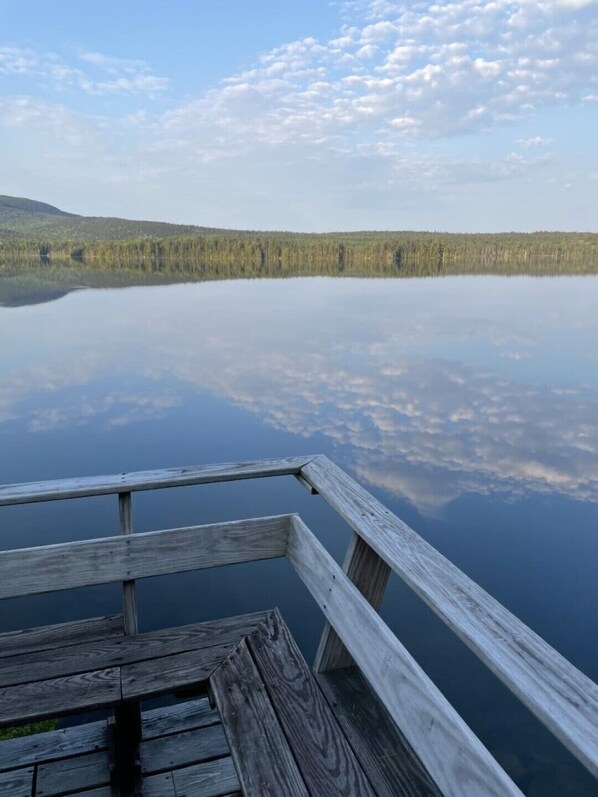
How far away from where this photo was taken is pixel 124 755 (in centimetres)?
203

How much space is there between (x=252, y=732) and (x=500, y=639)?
3.06ft

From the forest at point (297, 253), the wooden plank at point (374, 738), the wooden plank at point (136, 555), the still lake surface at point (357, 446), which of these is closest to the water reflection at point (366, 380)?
the still lake surface at point (357, 446)

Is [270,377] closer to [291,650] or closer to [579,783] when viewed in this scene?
[579,783]

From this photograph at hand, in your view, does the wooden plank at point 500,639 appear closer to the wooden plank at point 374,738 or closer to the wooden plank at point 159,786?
the wooden plank at point 374,738

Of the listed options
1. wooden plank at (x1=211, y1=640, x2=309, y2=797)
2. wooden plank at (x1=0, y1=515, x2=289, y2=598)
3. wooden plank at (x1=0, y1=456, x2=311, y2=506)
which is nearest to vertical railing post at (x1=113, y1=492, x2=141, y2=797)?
wooden plank at (x1=211, y1=640, x2=309, y2=797)

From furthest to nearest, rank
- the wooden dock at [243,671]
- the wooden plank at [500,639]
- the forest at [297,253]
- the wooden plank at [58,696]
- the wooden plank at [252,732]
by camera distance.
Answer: the forest at [297,253]
the wooden plank at [58,696]
the wooden plank at [252,732]
the wooden dock at [243,671]
the wooden plank at [500,639]

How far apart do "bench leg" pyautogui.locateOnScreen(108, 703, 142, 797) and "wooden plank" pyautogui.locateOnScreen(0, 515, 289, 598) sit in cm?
44

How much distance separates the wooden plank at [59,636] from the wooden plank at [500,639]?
114 centimetres

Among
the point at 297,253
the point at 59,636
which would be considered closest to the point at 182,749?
the point at 59,636

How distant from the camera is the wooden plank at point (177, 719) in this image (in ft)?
7.80

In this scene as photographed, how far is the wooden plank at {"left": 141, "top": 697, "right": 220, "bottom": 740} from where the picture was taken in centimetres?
238

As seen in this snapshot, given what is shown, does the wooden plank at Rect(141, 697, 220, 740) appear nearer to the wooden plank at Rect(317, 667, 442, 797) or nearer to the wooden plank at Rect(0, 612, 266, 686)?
the wooden plank at Rect(0, 612, 266, 686)

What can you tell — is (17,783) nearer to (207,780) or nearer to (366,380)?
(207,780)

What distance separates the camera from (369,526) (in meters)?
1.94
